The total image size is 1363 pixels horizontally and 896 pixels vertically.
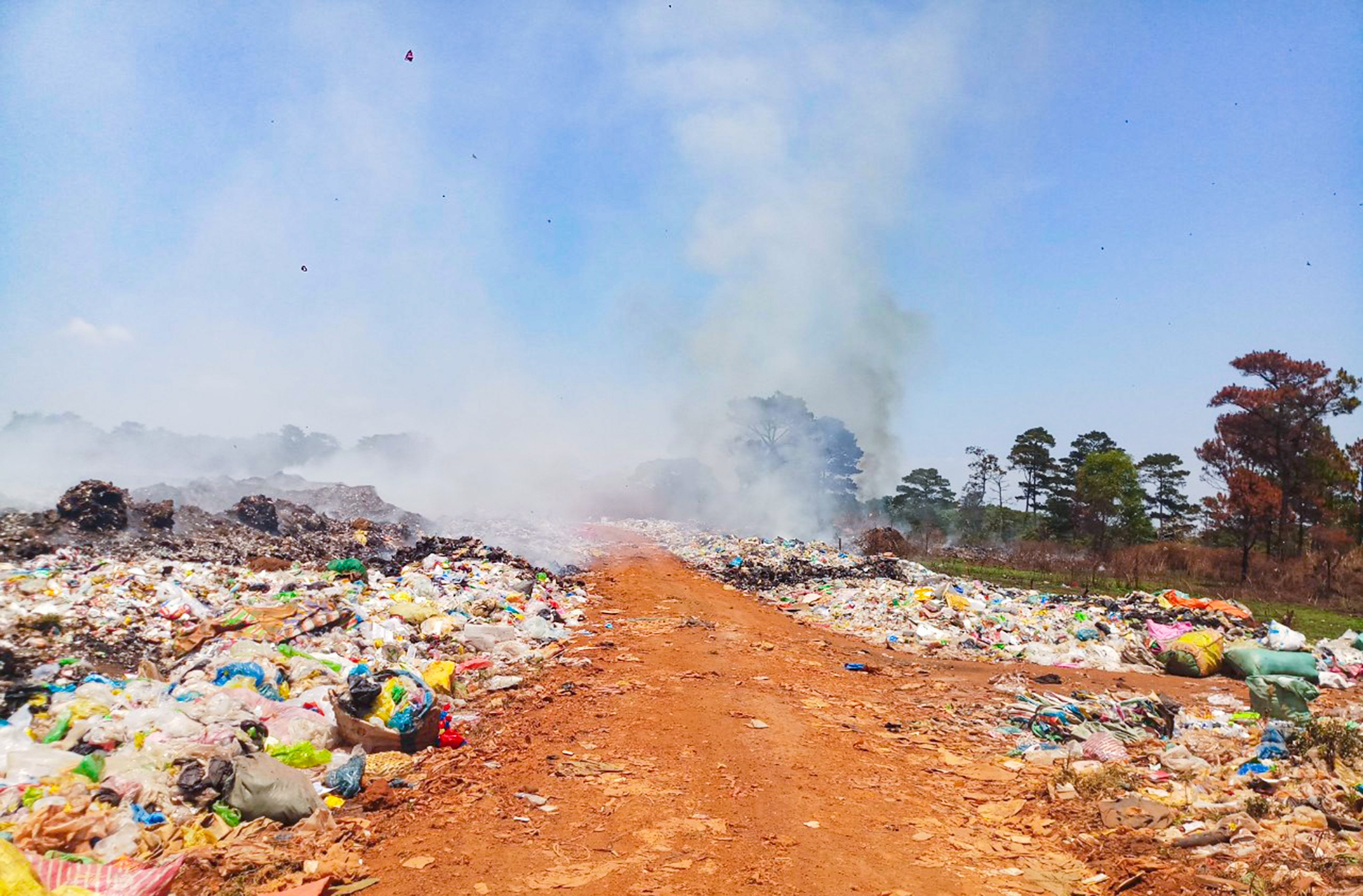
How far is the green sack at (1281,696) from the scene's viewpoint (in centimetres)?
583

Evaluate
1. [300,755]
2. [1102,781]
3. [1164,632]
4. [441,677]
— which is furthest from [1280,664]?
[300,755]

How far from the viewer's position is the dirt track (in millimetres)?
3629

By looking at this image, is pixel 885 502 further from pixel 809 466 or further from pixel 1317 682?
pixel 1317 682

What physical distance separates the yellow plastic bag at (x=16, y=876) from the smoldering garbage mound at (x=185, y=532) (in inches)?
386

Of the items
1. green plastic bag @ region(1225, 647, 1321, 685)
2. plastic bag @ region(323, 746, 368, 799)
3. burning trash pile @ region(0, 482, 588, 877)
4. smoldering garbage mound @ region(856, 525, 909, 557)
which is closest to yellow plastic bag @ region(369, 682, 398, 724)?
burning trash pile @ region(0, 482, 588, 877)

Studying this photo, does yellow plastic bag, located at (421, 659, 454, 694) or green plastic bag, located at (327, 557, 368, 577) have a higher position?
green plastic bag, located at (327, 557, 368, 577)

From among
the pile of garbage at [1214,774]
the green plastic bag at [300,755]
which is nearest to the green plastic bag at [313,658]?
the green plastic bag at [300,755]

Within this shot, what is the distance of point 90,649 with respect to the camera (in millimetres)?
7273

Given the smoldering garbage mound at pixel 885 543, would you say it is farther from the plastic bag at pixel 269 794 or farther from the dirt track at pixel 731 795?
the plastic bag at pixel 269 794

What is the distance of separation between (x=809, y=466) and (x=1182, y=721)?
32.0m

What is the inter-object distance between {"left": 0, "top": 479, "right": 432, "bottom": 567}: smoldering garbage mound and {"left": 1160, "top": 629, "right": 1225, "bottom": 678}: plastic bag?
1199 cm

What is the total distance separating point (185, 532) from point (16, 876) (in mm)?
13778

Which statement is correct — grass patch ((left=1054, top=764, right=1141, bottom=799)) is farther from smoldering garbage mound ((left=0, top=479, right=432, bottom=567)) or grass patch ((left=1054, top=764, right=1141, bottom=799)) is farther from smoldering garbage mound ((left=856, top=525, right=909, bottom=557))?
smoldering garbage mound ((left=856, top=525, right=909, bottom=557))

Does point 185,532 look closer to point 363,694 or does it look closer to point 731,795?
point 363,694
